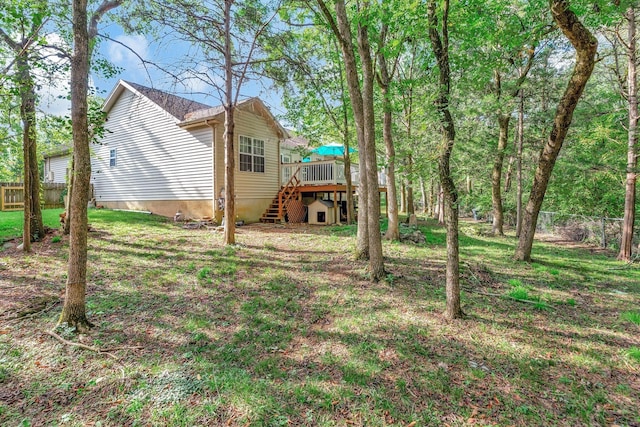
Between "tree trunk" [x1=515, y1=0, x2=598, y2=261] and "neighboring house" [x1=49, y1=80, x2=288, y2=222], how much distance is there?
9.89 meters

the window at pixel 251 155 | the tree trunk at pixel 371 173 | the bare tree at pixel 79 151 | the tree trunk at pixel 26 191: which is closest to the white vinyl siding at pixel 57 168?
the window at pixel 251 155

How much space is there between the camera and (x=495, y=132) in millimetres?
12914

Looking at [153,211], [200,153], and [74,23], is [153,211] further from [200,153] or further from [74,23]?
[74,23]

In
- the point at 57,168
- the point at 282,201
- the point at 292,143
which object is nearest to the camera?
the point at 282,201

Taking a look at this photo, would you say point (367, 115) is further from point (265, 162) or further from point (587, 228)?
point (587, 228)

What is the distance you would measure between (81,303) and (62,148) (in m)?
19.0

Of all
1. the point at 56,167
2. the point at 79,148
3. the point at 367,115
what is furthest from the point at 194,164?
the point at 56,167

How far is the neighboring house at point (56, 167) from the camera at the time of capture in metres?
17.5

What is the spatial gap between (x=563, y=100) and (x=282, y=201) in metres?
10.4

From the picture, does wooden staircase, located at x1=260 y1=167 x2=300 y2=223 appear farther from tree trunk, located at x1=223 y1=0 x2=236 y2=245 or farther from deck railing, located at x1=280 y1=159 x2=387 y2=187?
tree trunk, located at x1=223 y1=0 x2=236 y2=245

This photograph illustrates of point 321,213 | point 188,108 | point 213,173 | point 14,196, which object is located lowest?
point 321,213

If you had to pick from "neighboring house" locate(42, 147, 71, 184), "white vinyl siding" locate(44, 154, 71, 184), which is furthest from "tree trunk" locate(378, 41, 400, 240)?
"white vinyl siding" locate(44, 154, 71, 184)

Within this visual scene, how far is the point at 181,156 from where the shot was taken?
499 inches

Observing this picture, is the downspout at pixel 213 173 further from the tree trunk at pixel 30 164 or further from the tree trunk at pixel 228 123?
the tree trunk at pixel 30 164
